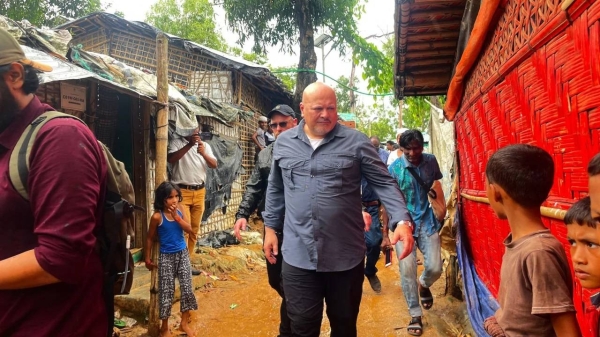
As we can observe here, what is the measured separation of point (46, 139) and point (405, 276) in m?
3.51

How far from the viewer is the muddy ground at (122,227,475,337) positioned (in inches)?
162

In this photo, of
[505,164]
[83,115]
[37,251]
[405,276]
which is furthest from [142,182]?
[505,164]

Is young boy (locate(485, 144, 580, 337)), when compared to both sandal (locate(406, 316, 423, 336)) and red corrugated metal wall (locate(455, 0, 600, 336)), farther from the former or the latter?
sandal (locate(406, 316, 423, 336))

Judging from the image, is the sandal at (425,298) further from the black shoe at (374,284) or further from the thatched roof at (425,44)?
the thatched roof at (425,44)

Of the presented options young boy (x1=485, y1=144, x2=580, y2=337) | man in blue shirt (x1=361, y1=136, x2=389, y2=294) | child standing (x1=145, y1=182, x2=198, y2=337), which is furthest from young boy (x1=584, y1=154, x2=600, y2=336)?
man in blue shirt (x1=361, y1=136, x2=389, y2=294)

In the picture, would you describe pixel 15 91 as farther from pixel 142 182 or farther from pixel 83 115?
pixel 142 182

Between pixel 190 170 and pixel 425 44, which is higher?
pixel 425 44

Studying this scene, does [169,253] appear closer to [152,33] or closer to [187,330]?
[187,330]

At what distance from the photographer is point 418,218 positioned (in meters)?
4.19

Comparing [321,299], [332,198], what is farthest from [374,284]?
[332,198]

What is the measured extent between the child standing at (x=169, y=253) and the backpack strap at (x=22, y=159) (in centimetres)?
268

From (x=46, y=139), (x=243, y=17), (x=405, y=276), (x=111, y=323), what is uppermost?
(x=243, y=17)

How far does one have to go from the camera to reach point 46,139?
47.8 inches

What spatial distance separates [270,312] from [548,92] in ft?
13.0
